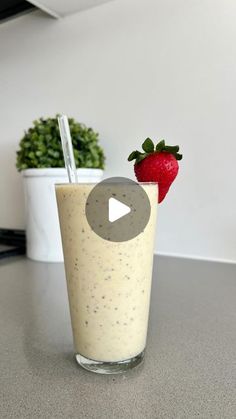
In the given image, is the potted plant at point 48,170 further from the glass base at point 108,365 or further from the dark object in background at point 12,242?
the glass base at point 108,365

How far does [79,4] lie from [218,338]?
1.07 metres

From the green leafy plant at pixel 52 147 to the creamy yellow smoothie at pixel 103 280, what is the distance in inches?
23.9

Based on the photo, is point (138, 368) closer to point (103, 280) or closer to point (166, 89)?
point (103, 280)

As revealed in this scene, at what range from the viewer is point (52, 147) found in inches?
40.0

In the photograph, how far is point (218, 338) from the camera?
526mm

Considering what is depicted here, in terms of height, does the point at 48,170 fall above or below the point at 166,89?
below

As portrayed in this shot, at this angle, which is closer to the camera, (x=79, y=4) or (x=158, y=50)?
(x=158, y=50)

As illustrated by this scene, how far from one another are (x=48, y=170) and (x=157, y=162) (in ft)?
2.06

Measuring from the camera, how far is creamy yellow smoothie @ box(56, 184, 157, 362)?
409 millimetres

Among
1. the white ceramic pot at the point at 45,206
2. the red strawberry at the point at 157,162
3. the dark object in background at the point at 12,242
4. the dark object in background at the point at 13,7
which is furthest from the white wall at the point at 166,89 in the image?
the red strawberry at the point at 157,162

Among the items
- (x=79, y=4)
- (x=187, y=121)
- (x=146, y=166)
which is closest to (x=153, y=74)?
(x=187, y=121)

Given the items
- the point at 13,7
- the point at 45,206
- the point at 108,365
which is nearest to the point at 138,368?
the point at 108,365

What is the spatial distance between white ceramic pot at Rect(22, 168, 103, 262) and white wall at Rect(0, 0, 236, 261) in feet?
0.63

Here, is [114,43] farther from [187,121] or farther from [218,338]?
[218,338]
